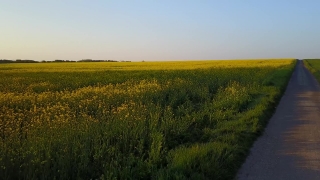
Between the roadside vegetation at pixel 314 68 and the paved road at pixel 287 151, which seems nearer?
the paved road at pixel 287 151

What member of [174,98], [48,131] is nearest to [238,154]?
[48,131]

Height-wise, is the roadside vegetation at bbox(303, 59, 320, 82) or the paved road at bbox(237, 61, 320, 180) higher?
the paved road at bbox(237, 61, 320, 180)

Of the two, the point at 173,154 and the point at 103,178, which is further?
the point at 173,154

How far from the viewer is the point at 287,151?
821cm

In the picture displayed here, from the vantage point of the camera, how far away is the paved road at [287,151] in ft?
21.9

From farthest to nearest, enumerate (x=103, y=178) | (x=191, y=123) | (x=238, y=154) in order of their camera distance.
Answer: 1. (x=191, y=123)
2. (x=238, y=154)
3. (x=103, y=178)

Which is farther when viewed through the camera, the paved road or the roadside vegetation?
the roadside vegetation

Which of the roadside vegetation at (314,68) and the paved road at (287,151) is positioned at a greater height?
the paved road at (287,151)

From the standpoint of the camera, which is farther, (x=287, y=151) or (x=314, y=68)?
(x=314, y=68)

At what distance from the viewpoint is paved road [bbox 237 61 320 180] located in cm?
668

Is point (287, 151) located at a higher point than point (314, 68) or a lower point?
higher

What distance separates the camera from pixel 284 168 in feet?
22.8

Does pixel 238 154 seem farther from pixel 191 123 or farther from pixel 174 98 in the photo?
pixel 174 98

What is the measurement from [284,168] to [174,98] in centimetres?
905
